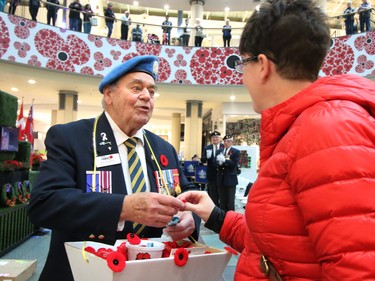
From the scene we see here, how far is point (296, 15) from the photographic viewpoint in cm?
88

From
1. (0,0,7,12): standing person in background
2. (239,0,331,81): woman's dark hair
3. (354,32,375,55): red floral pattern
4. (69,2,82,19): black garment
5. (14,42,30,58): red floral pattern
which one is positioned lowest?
(239,0,331,81): woman's dark hair

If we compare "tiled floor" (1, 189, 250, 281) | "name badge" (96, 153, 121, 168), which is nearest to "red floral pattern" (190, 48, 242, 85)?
"tiled floor" (1, 189, 250, 281)

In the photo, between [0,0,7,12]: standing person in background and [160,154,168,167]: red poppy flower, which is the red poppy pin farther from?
[0,0,7,12]: standing person in background

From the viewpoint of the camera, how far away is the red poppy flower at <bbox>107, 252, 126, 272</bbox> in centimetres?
88

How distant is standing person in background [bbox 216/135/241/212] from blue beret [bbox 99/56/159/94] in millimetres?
5526

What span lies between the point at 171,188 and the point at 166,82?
11933 millimetres

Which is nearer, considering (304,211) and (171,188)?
(304,211)

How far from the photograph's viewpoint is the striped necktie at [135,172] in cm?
145

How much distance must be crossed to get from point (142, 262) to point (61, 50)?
12326 mm

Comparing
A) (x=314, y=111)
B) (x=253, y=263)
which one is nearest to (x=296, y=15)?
(x=314, y=111)

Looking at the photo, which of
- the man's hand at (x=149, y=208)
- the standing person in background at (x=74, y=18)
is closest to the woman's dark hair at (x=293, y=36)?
the man's hand at (x=149, y=208)

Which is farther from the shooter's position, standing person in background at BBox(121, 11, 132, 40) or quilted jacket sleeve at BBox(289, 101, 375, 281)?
standing person in background at BBox(121, 11, 132, 40)

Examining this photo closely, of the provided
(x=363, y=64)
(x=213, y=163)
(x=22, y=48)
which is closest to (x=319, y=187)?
(x=213, y=163)

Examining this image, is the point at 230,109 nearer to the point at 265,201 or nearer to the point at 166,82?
the point at 166,82
